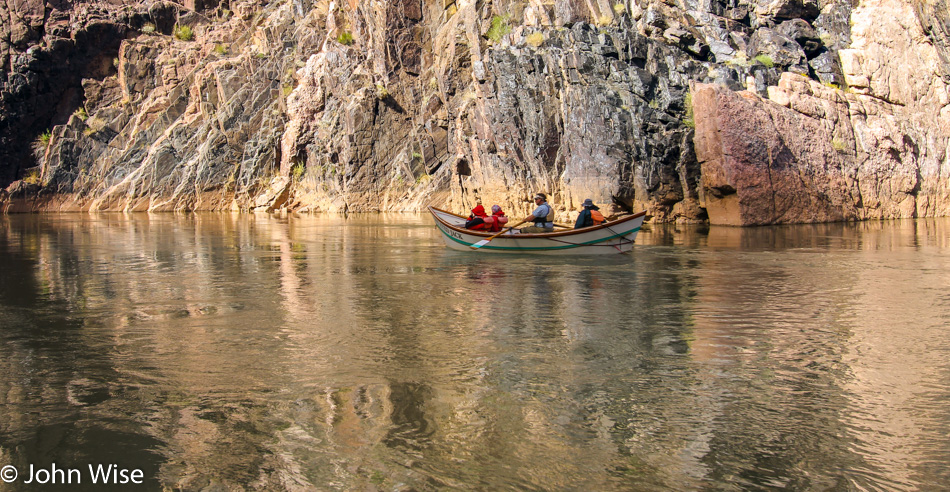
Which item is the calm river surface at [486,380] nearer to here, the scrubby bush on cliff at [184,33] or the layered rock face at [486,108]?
the layered rock face at [486,108]

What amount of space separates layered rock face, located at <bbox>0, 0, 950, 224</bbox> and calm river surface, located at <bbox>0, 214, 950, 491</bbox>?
1596cm

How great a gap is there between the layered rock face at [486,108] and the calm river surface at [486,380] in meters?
16.0

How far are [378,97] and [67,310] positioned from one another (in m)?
43.1

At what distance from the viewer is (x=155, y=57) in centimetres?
6712

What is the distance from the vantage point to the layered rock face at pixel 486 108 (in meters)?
30.3

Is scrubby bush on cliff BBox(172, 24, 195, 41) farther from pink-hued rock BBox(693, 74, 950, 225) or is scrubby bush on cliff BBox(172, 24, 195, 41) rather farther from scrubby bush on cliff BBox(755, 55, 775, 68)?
pink-hued rock BBox(693, 74, 950, 225)

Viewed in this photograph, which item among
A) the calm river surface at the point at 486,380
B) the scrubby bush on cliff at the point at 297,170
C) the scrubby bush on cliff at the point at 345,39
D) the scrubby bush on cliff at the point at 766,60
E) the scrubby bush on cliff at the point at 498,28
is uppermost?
the scrubby bush on cliff at the point at 345,39

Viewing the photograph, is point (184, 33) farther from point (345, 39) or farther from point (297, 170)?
point (297, 170)

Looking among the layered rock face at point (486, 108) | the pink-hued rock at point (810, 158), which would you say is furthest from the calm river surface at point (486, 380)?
the layered rock face at point (486, 108)

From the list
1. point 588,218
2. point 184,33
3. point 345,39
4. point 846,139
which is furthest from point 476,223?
point 184,33

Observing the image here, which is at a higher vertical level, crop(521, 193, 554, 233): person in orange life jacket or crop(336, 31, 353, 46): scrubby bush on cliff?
crop(336, 31, 353, 46): scrubby bush on cliff

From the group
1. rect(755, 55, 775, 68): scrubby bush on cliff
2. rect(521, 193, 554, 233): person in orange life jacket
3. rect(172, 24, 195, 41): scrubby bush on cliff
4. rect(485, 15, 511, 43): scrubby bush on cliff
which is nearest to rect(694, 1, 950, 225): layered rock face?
rect(755, 55, 775, 68): scrubby bush on cliff

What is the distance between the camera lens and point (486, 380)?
23.2ft

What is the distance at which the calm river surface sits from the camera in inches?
200
